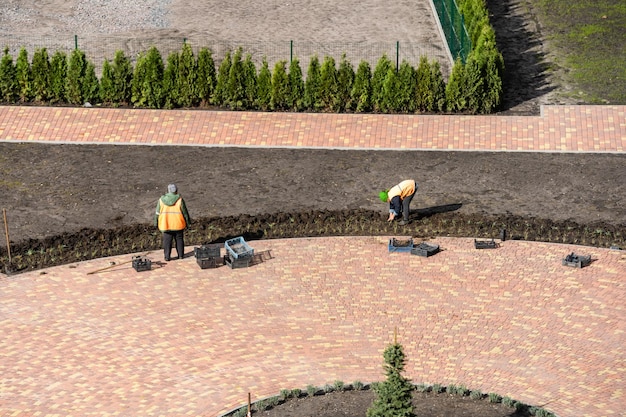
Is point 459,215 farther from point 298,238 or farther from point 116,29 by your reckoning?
point 116,29

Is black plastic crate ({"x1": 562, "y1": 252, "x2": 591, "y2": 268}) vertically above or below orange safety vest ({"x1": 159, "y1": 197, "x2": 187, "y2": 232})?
below

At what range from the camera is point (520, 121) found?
31.5 metres

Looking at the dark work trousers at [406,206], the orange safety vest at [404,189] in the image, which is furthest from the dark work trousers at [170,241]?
the dark work trousers at [406,206]

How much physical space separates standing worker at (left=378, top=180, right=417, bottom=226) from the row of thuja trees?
539cm

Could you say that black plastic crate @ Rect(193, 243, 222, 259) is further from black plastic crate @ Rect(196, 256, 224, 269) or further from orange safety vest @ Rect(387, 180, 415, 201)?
orange safety vest @ Rect(387, 180, 415, 201)

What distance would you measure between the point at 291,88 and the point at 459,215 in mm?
6462

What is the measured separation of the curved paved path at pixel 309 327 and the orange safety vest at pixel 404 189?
3.48 ft

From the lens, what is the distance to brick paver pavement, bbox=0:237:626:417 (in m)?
21.3

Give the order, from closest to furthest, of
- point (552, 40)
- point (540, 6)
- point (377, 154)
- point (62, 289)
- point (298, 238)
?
point (62, 289), point (298, 238), point (377, 154), point (552, 40), point (540, 6)

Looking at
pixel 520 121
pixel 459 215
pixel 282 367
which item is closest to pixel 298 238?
pixel 459 215

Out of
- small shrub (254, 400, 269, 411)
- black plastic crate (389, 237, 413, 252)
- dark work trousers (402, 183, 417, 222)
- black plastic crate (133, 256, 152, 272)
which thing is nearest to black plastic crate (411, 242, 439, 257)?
black plastic crate (389, 237, 413, 252)

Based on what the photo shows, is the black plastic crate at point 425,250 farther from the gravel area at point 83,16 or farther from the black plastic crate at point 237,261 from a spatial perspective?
the gravel area at point 83,16

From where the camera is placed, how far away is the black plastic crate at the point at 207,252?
2542 cm

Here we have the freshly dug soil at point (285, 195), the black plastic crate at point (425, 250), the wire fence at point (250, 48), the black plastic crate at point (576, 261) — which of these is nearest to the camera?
the black plastic crate at point (576, 261)
